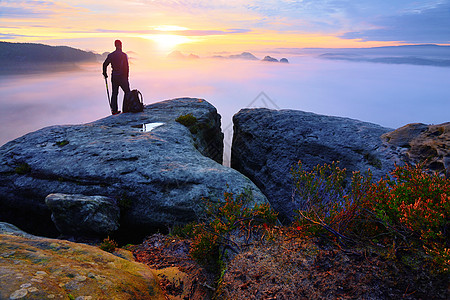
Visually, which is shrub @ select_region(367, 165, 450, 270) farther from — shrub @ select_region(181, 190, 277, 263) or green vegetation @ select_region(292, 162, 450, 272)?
shrub @ select_region(181, 190, 277, 263)

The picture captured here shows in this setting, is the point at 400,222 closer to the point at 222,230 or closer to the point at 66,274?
the point at 222,230

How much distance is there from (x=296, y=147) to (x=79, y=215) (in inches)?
420

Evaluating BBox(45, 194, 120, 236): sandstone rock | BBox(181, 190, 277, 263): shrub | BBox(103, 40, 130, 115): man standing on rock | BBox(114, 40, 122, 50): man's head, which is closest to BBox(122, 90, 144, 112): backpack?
BBox(103, 40, 130, 115): man standing on rock

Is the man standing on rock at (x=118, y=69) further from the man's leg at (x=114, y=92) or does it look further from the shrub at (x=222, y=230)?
the shrub at (x=222, y=230)

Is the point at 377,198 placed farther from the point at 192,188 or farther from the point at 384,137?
the point at 384,137

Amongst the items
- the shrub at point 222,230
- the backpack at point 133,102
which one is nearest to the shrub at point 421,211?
the shrub at point 222,230

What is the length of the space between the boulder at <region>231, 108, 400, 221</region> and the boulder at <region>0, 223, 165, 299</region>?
9811mm

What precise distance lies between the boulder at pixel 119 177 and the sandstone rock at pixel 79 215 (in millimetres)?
914

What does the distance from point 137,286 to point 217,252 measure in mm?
1628

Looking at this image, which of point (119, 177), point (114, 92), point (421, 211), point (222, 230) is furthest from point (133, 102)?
point (421, 211)

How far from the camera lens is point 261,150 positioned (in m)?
15.9

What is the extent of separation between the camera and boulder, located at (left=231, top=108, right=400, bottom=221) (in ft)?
39.1

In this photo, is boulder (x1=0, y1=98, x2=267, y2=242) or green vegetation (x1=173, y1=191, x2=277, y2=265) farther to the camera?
boulder (x1=0, y1=98, x2=267, y2=242)

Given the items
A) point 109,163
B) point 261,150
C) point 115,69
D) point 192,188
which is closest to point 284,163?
point 261,150
